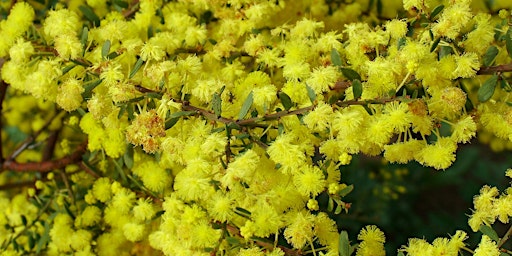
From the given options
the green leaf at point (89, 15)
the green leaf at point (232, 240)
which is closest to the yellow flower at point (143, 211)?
the green leaf at point (232, 240)

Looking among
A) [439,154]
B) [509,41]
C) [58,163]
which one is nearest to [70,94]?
[58,163]

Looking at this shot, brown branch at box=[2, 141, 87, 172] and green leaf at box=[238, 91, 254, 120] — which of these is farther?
brown branch at box=[2, 141, 87, 172]

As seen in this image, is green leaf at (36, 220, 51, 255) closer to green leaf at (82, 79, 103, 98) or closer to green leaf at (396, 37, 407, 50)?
green leaf at (82, 79, 103, 98)

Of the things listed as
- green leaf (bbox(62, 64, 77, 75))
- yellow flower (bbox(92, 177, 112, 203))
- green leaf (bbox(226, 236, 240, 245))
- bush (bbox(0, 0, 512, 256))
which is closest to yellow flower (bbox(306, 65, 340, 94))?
bush (bbox(0, 0, 512, 256))

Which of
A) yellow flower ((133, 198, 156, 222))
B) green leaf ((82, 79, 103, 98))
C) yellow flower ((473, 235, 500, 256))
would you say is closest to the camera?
yellow flower ((473, 235, 500, 256))

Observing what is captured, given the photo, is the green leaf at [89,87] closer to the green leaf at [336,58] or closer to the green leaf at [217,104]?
the green leaf at [217,104]

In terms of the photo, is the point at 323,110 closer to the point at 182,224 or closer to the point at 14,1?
the point at 182,224

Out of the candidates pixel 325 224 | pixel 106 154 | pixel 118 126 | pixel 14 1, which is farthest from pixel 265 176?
pixel 14 1
